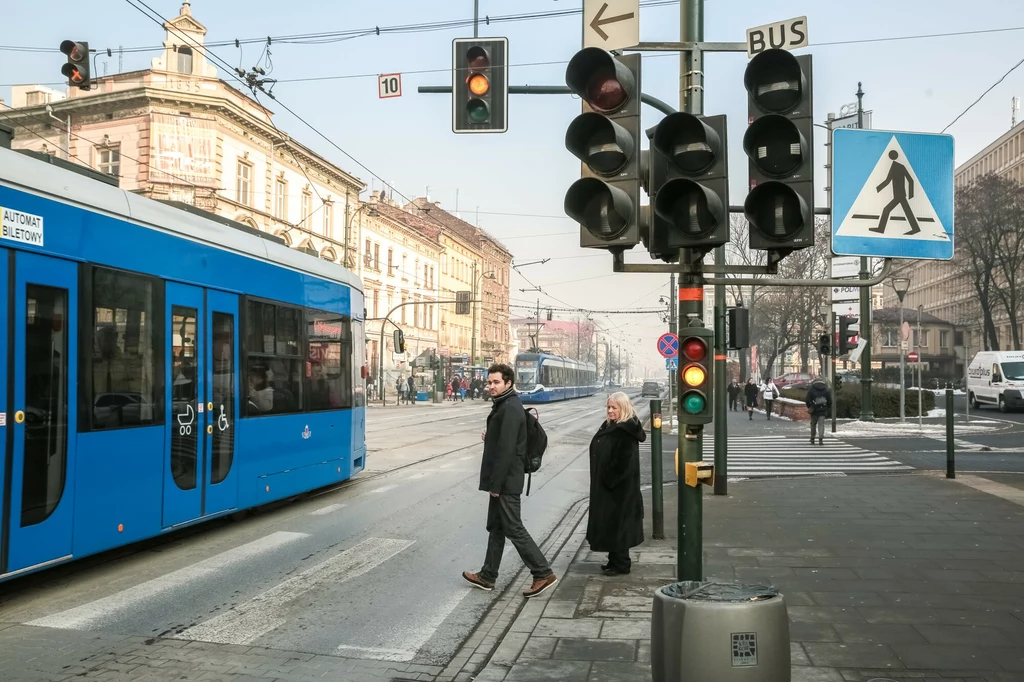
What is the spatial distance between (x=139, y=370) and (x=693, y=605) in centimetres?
549

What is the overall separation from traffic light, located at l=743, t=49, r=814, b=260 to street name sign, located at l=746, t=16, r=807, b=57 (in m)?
1.06

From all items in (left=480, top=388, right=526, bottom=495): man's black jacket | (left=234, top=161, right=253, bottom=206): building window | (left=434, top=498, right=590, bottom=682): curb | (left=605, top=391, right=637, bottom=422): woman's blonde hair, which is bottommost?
(left=434, top=498, right=590, bottom=682): curb

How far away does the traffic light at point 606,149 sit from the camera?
200 inches

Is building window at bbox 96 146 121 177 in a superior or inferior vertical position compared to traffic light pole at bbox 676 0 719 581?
superior

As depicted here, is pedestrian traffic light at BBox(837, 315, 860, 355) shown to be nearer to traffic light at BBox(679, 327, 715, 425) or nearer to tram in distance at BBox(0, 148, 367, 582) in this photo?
tram in distance at BBox(0, 148, 367, 582)

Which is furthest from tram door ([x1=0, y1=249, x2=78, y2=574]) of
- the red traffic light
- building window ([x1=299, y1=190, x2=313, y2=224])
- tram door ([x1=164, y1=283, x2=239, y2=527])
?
building window ([x1=299, y1=190, x2=313, y2=224])

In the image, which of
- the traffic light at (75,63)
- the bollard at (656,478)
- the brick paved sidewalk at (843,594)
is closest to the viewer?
the brick paved sidewalk at (843,594)

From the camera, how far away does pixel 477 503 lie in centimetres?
1167

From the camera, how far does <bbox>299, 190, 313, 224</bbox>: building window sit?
153 ft

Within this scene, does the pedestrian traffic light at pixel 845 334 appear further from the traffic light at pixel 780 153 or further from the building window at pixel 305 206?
the building window at pixel 305 206

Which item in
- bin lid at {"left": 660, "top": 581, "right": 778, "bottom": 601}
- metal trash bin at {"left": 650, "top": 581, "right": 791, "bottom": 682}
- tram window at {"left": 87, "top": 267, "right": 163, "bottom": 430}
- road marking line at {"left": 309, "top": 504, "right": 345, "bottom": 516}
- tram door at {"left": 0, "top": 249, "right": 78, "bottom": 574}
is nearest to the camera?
metal trash bin at {"left": 650, "top": 581, "right": 791, "bottom": 682}

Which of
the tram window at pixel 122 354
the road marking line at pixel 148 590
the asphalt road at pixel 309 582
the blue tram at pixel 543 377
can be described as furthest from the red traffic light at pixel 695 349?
the blue tram at pixel 543 377

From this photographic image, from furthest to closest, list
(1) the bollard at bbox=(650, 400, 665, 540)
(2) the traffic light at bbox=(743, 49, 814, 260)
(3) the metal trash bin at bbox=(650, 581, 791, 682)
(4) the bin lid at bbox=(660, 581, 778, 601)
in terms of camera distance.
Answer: (1) the bollard at bbox=(650, 400, 665, 540) < (2) the traffic light at bbox=(743, 49, 814, 260) < (4) the bin lid at bbox=(660, 581, 778, 601) < (3) the metal trash bin at bbox=(650, 581, 791, 682)

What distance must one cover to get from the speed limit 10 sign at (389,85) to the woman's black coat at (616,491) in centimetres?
722
